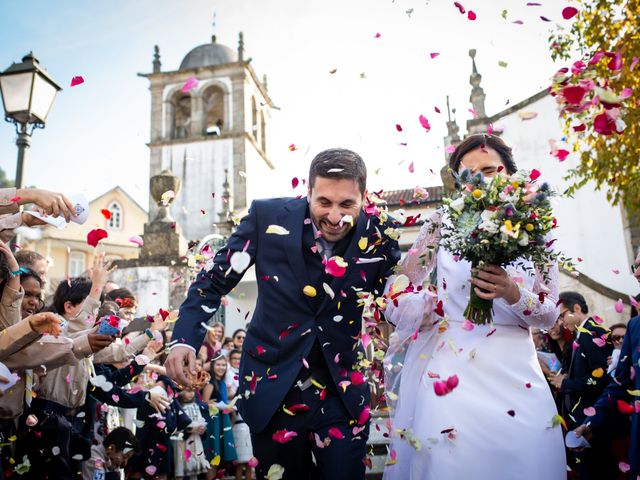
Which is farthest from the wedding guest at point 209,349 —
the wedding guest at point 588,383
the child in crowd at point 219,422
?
the wedding guest at point 588,383

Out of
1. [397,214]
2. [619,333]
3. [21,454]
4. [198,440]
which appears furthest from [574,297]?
[21,454]

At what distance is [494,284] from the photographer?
273 cm

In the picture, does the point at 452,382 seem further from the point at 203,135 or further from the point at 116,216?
the point at 116,216

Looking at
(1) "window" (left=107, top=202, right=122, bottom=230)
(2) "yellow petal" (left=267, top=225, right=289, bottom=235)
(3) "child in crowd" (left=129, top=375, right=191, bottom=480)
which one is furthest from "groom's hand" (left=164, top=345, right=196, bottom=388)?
(1) "window" (left=107, top=202, right=122, bottom=230)

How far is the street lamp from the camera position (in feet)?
23.5

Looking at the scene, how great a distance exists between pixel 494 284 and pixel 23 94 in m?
A: 6.67

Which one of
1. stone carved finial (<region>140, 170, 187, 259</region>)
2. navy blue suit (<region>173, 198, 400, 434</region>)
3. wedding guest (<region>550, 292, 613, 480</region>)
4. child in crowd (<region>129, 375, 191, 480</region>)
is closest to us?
navy blue suit (<region>173, 198, 400, 434</region>)

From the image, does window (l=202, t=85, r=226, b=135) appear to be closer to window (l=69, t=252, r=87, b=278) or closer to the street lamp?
window (l=69, t=252, r=87, b=278)

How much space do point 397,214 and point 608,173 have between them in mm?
7559

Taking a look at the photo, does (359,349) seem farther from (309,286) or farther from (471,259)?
(471,259)

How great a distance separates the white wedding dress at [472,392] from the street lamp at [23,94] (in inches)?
235

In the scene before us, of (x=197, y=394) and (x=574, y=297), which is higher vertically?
(x=574, y=297)

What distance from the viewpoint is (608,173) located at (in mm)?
9555

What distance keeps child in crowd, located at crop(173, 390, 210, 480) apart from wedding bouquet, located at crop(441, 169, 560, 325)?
558 cm
